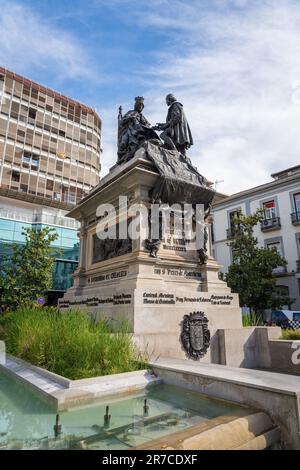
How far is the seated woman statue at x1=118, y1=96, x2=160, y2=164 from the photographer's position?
10539 millimetres

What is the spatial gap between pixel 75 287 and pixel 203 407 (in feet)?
24.6

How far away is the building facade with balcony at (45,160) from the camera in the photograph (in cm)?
3650

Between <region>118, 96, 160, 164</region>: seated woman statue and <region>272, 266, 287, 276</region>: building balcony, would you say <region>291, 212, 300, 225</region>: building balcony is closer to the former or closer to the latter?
<region>272, 266, 287, 276</region>: building balcony

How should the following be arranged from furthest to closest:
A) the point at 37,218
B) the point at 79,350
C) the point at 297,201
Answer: the point at 37,218 < the point at 297,201 < the point at 79,350

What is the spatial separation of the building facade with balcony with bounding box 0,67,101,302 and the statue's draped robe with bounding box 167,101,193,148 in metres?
27.7

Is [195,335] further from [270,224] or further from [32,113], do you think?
[32,113]

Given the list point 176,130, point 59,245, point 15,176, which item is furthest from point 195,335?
point 15,176

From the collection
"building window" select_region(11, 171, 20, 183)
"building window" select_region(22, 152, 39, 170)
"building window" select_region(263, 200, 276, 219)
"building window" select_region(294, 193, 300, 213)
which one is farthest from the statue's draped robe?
"building window" select_region(22, 152, 39, 170)

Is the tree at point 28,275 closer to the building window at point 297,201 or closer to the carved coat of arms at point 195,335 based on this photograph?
the carved coat of arms at point 195,335

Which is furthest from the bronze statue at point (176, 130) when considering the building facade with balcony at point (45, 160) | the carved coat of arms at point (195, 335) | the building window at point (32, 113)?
the building window at point (32, 113)

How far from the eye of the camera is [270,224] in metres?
32.4

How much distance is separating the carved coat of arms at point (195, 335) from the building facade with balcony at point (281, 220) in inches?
883

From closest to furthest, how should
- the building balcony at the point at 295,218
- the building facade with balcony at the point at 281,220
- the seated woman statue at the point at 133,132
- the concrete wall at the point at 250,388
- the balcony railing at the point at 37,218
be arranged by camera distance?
the concrete wall at the point at 250,388, the seated woman statue at the point at 133,132, the building facade with balcony at the point at 281,220, the building balcony at the point at 295,218, the balcony railing at the point at 37,218

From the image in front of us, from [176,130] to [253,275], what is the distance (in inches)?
684
